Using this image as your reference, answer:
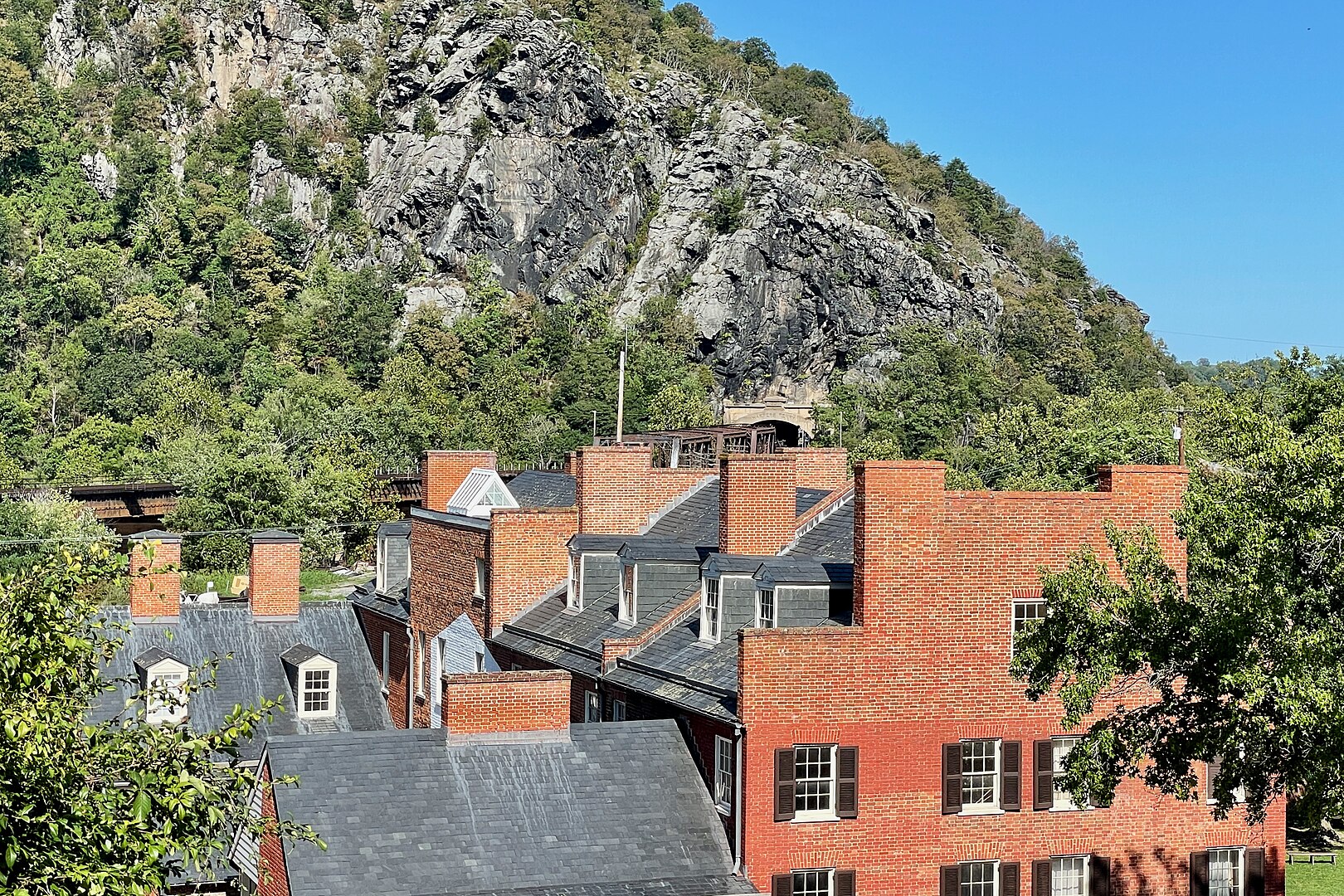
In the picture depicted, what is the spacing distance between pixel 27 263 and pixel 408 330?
4299cm

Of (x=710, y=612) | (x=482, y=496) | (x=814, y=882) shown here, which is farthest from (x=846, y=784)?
(x=482, y=496)

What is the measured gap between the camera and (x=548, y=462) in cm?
12469

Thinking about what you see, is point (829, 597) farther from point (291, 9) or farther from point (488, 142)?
point (291, 9)

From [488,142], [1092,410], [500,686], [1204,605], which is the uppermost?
[488,142]

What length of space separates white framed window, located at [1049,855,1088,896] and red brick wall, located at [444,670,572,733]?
30.4 ft

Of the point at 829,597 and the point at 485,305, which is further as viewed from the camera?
the point at 485,305

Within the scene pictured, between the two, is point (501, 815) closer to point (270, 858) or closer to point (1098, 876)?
point (270, 858)

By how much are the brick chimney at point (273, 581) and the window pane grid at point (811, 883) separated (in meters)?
20.4

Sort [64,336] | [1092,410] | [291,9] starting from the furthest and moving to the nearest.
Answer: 1. [291,9]
2. [64,336]
3. [1092,410]

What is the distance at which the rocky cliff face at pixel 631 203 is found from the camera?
163625 mm

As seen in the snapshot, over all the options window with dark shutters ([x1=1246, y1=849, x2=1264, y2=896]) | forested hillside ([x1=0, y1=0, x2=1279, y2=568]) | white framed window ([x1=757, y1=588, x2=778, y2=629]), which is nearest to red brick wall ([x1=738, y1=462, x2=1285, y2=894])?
window with dark shutters ([x1=1246, y1=849, x2=1264, y2=896])

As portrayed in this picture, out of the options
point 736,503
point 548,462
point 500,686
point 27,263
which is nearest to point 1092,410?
point 548,462

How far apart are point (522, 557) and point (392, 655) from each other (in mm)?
7569

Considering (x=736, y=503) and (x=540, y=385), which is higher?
(x=540, y=385)
